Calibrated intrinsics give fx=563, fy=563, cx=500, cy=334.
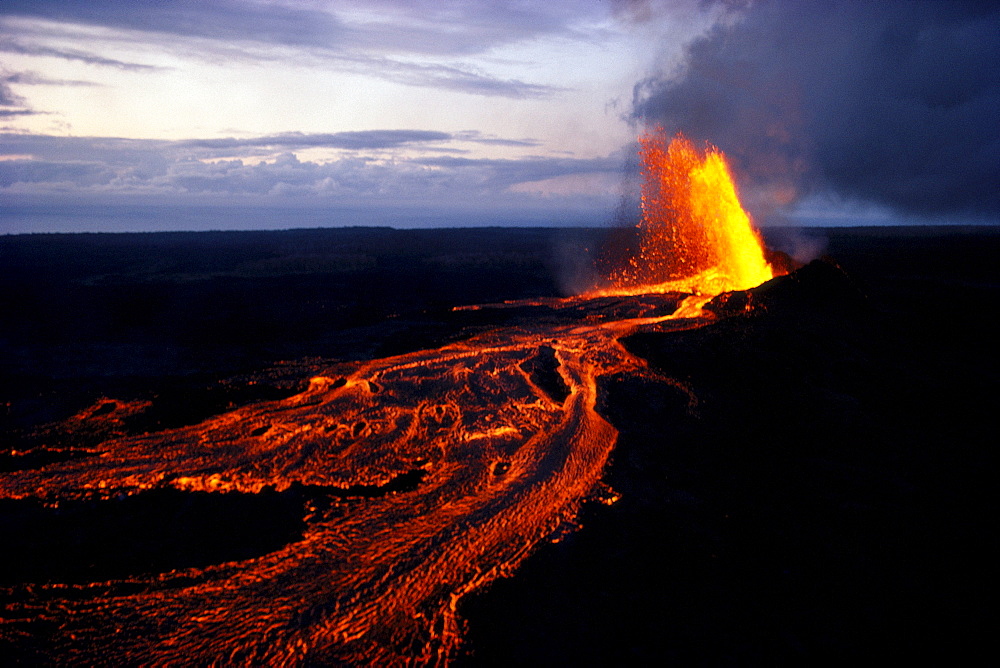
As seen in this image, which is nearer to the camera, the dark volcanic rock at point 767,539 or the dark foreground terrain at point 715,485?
the dark volcanic rock at point 767,539

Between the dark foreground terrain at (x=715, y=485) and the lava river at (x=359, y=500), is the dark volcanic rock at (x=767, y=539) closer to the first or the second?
the dark foreground terrain at (x=715, y=485)

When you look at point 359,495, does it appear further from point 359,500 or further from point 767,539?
point 767,539

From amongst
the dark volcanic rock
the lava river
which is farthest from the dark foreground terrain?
the lava river

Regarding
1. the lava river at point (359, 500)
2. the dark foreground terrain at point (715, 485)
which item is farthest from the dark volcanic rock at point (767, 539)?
the lava river at point (359, 500)

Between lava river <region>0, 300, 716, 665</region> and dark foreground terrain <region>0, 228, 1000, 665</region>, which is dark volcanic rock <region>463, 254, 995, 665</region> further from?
lava river <region>0, 300, 716, 665</region>

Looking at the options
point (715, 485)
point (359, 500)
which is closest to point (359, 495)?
point (359, 500)

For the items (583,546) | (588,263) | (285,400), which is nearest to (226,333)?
(285,400)
